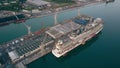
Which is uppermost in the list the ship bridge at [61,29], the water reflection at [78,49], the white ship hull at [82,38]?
the ship bridge at [61,29]

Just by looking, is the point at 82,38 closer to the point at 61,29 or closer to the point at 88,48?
the point at 88,48

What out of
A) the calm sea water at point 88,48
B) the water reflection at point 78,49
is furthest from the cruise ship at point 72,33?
the calm sea water at point 88,48

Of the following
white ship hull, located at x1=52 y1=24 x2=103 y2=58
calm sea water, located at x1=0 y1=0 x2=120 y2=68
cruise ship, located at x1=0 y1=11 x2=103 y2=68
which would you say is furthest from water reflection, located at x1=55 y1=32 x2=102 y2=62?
white ship hull, located at x1=52 y1=24 x2=103 y2=58

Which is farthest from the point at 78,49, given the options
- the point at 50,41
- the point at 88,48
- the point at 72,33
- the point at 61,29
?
the point at 61,29

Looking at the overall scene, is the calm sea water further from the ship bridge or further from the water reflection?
the ship bridge

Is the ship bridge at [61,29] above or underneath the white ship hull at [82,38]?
above

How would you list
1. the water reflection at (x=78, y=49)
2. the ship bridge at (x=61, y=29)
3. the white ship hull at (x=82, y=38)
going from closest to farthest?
1. the white ship hull at (x=82, y=38)
2. the water reflection at (x=78, y=49)
3. the ship bridge at (x=61, y=29)

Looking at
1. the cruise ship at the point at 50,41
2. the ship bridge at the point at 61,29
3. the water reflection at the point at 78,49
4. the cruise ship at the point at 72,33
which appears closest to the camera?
the cruise ship at the point at 50,41

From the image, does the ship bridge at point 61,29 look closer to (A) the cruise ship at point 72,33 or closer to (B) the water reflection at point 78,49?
(A) the cruise ship at point 72,33
